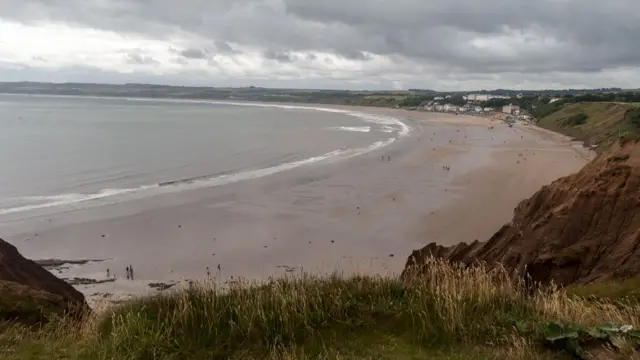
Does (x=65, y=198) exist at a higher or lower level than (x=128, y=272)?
lower

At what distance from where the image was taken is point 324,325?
735cm

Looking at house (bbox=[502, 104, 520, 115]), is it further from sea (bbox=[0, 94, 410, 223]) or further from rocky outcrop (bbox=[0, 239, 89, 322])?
rocky outcrop (bbox=[0, 239, 89, 322])

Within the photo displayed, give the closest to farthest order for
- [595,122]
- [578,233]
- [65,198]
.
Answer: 1. [578,233]
2. [65,198]
3. [595,122]

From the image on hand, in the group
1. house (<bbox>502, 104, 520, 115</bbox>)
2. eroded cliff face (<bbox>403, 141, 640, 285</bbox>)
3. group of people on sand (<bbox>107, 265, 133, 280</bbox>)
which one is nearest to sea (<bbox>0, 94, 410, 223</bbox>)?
group of people on sand (<bbox>107, 265, 133, 280</bbox>)

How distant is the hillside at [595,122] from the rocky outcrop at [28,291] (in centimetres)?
4587

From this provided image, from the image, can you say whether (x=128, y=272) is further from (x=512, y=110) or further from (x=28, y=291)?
(x=512, y=110)

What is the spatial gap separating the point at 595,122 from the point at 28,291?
227 feet

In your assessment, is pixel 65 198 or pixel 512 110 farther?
pixel 512 110

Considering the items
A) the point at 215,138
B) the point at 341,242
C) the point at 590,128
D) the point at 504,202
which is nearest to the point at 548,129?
the point at 590,128

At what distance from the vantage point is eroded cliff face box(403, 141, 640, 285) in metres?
10.9

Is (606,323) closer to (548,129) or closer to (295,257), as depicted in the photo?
(295,257)

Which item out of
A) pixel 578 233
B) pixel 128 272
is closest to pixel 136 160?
pixel 128 272

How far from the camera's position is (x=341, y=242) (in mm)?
20031

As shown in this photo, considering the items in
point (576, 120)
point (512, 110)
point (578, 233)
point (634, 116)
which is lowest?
point (512, 110)
